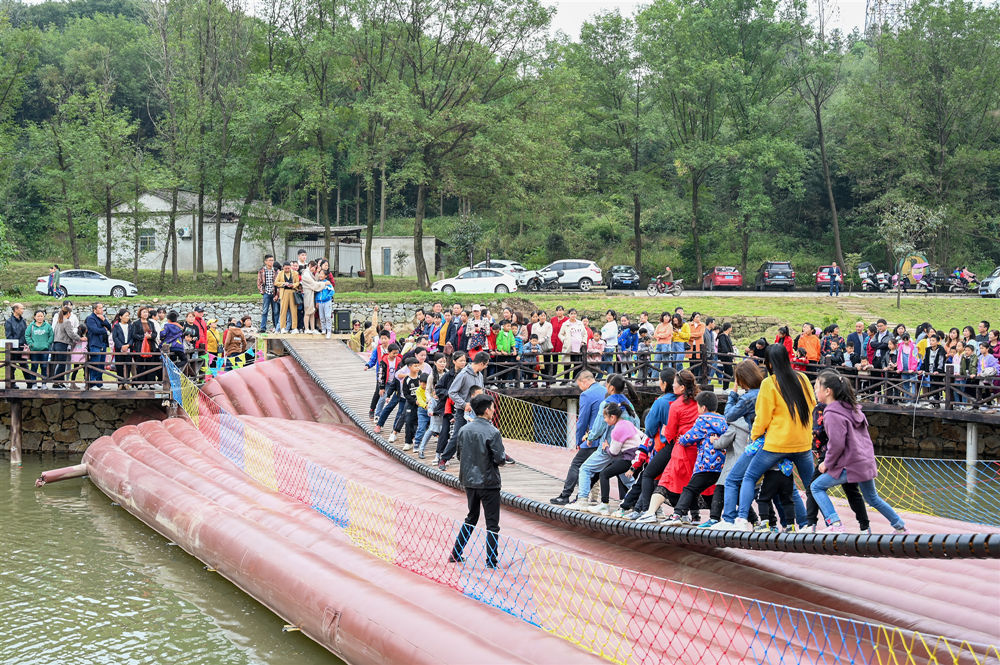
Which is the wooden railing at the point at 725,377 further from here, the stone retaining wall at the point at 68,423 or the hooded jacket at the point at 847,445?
the hooded jacket at the point at 847,445

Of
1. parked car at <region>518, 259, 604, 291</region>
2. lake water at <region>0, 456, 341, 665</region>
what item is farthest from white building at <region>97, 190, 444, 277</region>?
lake water at <region>0, 456, 341, 665</region>

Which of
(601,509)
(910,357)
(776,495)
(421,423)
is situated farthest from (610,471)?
(910,357)

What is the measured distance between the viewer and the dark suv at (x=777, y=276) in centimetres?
4084

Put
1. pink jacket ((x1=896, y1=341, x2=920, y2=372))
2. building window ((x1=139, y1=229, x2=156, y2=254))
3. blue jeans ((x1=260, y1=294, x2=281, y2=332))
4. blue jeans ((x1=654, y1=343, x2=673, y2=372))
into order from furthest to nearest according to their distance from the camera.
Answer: building window ((x1=139, y1=229, x2=156, y2=254)) → blue jeans ((x1=260, y1=294, x2=281, y2=332)) → blue jeans ((x1=654, y1=343, x2=673, y2=372)) → pink jacket ((x1=896, y1=341, x2=920, y2=372))

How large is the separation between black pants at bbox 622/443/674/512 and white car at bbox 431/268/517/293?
29.5m

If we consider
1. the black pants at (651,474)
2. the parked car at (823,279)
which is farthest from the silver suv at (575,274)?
the black pants at (651,474)

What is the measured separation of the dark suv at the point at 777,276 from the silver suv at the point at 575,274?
7092mm

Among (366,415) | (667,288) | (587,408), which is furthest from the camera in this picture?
(667,288)

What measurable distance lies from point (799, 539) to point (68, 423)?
1706 centimetres

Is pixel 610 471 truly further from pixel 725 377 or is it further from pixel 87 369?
pixel 87 369

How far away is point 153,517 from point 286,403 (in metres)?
5.13

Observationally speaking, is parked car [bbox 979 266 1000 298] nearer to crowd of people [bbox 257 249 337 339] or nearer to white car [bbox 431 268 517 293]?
white car [bbox 431 268 517 293]

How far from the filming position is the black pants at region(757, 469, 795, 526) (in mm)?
8422

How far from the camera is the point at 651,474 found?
9.39 m
